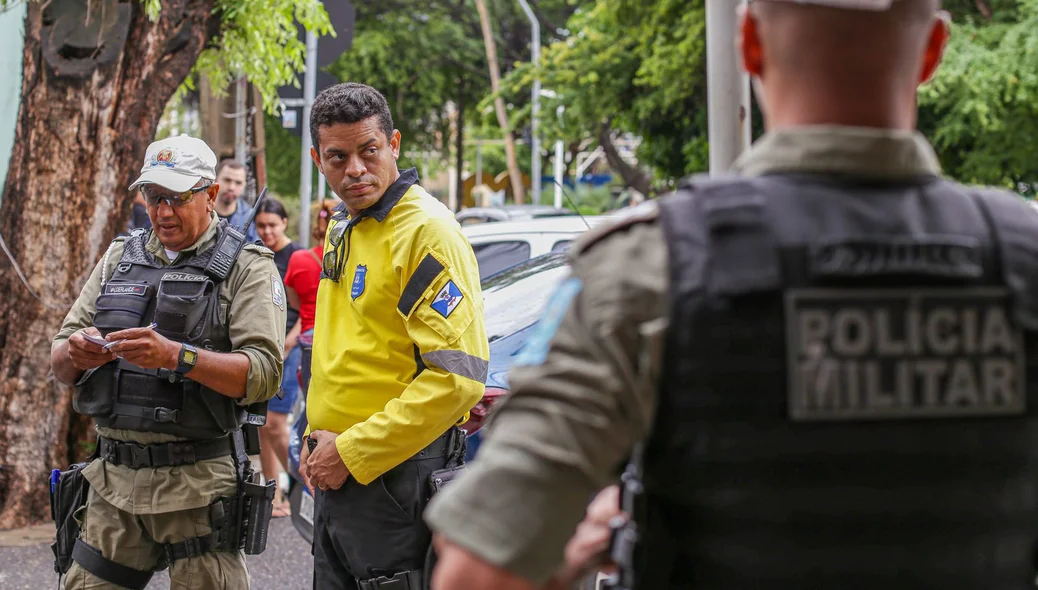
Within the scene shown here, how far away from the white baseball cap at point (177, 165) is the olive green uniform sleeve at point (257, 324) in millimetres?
300

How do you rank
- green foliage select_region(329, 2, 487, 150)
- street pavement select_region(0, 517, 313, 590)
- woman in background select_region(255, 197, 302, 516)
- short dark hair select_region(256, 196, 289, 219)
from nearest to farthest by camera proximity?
street pavement select_region(0, 517, 313, 590) → woman in background select_region(255, 197, 302, 516) → short dark hair select_region(256, 196, 289, 219) → green foliage select_region(329, 2, 487, 150)

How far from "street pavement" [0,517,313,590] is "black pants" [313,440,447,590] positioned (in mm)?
2509

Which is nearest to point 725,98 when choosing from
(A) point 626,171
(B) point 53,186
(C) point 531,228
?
(C) point 531,228

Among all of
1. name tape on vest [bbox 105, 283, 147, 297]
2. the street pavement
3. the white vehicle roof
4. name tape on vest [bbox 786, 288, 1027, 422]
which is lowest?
the street pavement

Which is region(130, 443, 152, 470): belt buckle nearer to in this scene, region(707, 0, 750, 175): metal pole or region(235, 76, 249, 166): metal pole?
region(707, 0, 750, 175): metal pole

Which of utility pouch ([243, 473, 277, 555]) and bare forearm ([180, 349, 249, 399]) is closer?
bare forearm ([180, 349, 249, 399])

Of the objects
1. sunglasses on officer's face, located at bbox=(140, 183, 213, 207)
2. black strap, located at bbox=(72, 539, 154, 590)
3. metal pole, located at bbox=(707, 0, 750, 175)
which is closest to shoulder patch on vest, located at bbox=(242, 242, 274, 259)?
sunglasses on officer's face, located at bbox=(140, 183, 213, 207)

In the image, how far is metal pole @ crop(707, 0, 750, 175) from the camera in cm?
421

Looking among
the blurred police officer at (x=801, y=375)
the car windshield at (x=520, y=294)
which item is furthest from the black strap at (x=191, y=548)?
the blurred police officer at (x=801, y=375)

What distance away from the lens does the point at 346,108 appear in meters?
3.63

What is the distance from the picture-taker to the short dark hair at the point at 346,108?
11.9 ft

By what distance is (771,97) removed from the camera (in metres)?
1.63

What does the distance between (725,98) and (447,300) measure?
1.45 metres

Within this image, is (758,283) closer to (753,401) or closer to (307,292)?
(753,401)
